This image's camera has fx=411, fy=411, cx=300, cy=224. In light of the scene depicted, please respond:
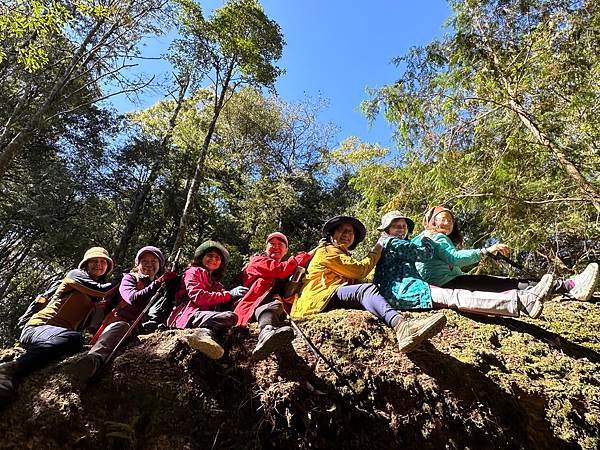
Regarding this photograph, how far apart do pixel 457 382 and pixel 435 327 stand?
527 mm

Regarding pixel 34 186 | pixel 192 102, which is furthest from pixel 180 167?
pixel 34 186

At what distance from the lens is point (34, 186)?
12203 millimetres

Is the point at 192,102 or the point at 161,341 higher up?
the point at 192,102

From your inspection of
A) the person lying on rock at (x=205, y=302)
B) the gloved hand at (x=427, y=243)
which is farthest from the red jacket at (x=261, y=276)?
the gloved hand at (x=427, y=243)

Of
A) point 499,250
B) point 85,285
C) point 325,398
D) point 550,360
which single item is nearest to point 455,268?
point 499,250

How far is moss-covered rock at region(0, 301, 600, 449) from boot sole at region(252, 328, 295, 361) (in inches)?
7.3

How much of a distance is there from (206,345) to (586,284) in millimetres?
3109

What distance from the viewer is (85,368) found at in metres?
2.64

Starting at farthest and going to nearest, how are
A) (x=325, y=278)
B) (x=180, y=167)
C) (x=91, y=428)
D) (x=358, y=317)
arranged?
(x=180, y=167)
(x=325, y=278)
(x=358, y=317)
(x=91, y=428)

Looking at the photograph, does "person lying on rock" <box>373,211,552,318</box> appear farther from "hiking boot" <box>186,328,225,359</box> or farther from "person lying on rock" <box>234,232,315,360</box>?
"hiking boot" <box>186,328,225,359</box>

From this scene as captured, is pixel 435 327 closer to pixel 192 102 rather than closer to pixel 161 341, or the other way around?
pixel 161 341

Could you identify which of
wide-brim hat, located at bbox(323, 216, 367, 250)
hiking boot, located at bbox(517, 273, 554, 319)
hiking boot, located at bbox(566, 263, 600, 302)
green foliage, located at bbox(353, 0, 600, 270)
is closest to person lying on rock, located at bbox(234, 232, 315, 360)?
wide-brim hat, located at bbox(323, 216, 367, 250)

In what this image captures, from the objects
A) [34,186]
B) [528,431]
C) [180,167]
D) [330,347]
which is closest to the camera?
[528,431]

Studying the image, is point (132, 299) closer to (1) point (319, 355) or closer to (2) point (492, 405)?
(1) point (319, 355)
